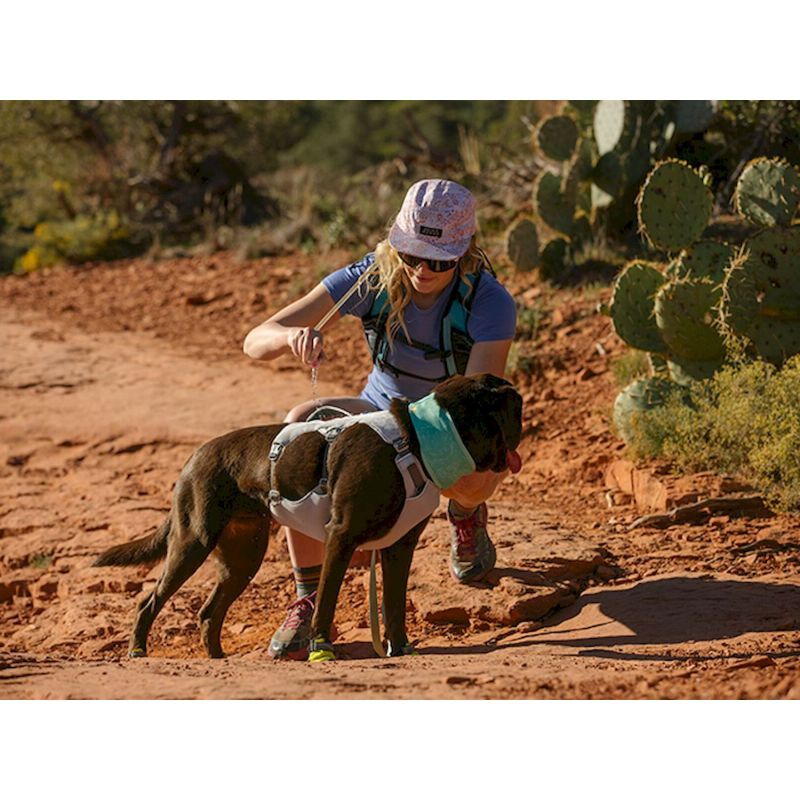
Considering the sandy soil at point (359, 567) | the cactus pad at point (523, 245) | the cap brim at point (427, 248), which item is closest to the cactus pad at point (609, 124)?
the cactus pad at point (523, 245)

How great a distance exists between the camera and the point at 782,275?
748 cm

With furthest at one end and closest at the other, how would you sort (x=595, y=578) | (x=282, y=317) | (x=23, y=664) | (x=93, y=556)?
(x=93, y=556)
(x=595, y=578)
(x=282, y=317)
(x=23, y=664)

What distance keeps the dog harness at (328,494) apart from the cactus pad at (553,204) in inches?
223

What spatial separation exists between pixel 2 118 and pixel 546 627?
1286cm

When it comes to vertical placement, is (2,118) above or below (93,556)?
above

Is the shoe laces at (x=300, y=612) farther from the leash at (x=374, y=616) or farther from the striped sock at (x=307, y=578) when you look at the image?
the leash at (x=374, y=616)

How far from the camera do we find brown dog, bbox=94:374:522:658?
186 inches

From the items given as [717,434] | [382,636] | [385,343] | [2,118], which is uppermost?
[2,118]

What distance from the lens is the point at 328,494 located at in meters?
4.89

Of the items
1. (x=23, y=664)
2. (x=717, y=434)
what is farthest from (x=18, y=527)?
(x=717, y=434)

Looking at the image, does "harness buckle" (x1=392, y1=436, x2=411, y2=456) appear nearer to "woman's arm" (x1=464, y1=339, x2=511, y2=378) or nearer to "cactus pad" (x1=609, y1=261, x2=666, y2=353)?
"woman's arm" (x1=464, y1=339, x2=511, y2=378)

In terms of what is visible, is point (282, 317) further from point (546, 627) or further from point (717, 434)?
point (717, 434)

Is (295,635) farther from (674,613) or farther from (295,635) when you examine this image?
(674,613)

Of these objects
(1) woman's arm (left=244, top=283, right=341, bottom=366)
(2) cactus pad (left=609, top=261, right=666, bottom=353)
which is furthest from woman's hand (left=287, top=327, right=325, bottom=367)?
(2) cactus pad (left=609, top=261, right=666, bottom=353)
